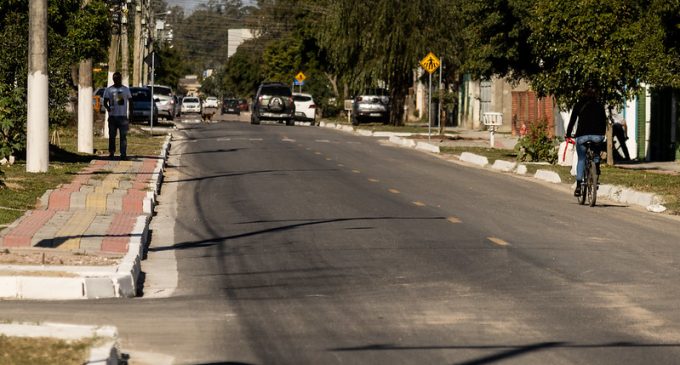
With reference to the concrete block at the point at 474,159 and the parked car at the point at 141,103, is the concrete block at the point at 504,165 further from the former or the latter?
the parked car at the point at 141,103

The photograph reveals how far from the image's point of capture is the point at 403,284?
11336 mm

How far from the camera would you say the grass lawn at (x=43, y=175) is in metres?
17.4

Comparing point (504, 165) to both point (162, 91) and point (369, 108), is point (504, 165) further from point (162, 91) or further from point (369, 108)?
point (369, 108)

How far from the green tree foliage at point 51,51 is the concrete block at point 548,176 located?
1009 centimetres

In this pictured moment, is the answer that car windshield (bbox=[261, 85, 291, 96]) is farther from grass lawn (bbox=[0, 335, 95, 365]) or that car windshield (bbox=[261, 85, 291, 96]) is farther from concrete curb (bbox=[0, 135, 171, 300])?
grass lawn (bbox=[0, 335, 95, 365])

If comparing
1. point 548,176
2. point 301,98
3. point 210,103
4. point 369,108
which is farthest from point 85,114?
point 210,103

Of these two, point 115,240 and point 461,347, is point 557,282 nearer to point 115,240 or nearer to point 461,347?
point 461,347

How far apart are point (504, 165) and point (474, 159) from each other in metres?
3.16

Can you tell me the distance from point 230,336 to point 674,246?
7.38 metres

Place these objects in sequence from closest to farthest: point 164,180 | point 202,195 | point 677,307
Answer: point 677,307 < point 202,195 < point 164,180

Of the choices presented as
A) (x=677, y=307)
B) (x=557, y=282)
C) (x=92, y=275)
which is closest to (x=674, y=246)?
(x=557, y=282)

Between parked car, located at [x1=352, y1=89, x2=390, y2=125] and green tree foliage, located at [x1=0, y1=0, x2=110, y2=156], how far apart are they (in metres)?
33.6

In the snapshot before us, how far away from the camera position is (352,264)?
12.7m

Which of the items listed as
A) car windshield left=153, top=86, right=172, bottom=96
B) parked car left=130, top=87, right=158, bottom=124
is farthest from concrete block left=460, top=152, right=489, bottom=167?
car windshield left=153, top=86, right=172, bottom=96
